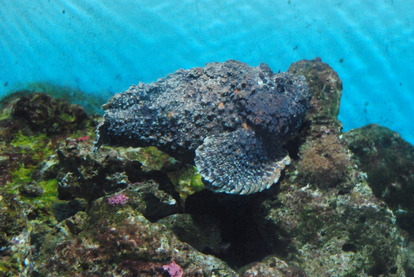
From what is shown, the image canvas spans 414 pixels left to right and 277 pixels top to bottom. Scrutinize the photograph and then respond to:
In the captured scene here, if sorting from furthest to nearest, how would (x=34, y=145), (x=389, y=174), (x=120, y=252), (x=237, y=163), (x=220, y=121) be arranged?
(x=389, y=174), (x=34, y=145), (x=220, y=121), (x=237, y=163), (x=120, y=252)

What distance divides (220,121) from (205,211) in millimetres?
1398

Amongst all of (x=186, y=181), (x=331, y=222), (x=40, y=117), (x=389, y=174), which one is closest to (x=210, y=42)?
(x=40, y=117)

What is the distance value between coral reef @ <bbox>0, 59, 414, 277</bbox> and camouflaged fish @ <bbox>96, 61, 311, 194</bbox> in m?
0.50

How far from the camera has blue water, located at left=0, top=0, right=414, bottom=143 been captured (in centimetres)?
1469

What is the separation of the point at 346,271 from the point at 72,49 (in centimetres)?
1954

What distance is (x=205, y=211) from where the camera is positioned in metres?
4.39

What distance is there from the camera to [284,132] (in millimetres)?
4570

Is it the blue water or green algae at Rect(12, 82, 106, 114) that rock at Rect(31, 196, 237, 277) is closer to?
green algae at Rect(12, 82, 106, 114)

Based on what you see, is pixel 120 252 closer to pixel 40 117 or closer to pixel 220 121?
pixel 220 121

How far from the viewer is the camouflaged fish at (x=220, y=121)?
4.08m

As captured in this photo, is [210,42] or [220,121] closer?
[220,121]

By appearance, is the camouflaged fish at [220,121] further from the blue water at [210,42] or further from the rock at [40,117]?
the blue water at [210,42]

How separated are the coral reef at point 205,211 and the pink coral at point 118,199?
2 centimetres

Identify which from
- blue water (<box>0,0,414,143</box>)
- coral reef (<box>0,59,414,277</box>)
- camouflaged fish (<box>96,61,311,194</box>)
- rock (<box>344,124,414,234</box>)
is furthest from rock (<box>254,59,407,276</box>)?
blue water (<box>0,0,414,143</box>)
